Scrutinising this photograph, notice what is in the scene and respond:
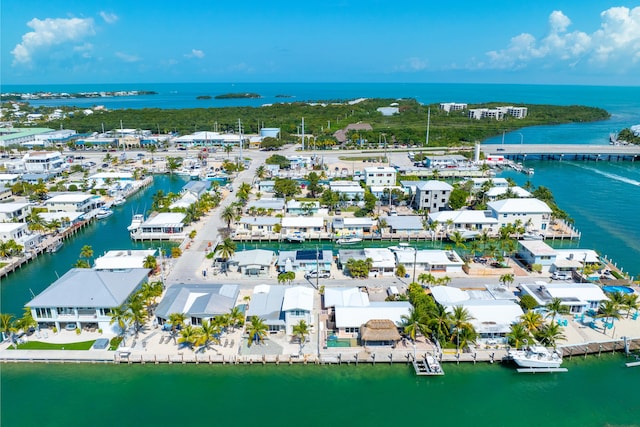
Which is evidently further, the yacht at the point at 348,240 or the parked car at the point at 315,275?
the yacht at the point at 348,240

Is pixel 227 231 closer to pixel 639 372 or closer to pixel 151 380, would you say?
pixel 151 380

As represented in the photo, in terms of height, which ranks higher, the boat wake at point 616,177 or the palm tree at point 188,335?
the boat wake at point 616,177

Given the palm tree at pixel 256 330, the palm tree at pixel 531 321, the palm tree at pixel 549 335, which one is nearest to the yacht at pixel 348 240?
the palm tree at pixel 256 330

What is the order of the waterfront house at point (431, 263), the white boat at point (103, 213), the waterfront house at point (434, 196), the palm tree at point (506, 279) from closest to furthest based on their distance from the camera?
the palm tree at point (506, 279), the waterfront house at point (431, 263), the waterfront house at point (434, 196), the white boat at point (103, 213)

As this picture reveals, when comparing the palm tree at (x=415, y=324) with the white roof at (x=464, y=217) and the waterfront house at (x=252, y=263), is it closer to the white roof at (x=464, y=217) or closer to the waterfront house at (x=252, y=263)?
the waterfront house at (x=252, y=263)

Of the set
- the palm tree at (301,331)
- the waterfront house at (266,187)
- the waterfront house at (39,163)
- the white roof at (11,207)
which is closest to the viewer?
the palm tree at (301,331)

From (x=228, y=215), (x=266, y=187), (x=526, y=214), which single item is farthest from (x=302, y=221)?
(x=526, y=214)

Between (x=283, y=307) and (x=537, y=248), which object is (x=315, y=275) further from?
(x=537, y=248)
